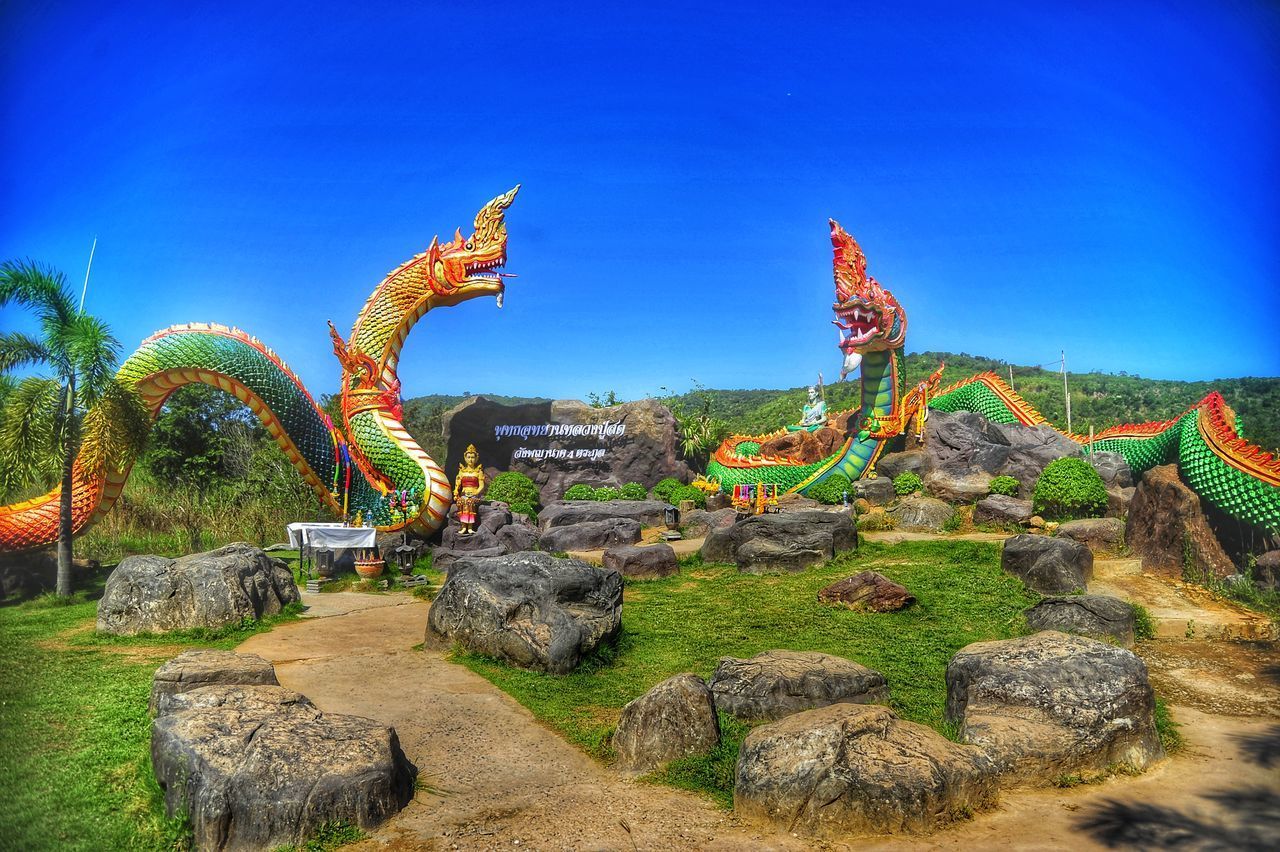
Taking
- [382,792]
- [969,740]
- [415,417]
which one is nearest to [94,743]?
[382,792]

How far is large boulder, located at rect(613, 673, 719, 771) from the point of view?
5527mm

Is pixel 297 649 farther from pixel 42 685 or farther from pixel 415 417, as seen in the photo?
pixel 415 417

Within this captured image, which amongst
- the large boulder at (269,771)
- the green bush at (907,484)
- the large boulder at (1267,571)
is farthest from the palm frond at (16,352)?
the green bush at (907,484)

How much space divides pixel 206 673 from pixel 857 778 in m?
4.51

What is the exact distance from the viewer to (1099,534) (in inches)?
517

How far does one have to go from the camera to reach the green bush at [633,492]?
917 inches

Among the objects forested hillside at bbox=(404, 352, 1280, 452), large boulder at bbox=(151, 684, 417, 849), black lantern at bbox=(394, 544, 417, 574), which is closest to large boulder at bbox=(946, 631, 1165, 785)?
large boulder at bbox=(151, 684, 417, 849)

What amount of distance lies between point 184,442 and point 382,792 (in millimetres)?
20153

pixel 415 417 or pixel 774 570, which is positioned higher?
pixel 415 417

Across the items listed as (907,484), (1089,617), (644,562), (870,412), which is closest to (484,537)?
(644,562)

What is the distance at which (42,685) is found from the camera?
257 inches

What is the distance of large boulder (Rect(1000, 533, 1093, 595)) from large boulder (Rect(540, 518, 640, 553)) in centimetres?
729

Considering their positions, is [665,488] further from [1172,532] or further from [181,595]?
[181,595]

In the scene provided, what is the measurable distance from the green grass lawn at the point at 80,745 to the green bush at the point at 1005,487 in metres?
15.6
